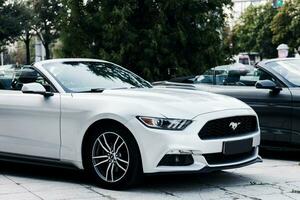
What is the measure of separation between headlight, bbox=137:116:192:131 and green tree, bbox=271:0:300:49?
176 ft

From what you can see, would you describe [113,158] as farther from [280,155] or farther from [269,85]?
[280,155]

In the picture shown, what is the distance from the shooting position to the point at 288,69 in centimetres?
873

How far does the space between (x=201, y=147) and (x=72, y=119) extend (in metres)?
1.47

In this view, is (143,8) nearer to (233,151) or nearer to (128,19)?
(128,19)

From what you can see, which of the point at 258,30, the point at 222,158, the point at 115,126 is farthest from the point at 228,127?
the point at 258,30

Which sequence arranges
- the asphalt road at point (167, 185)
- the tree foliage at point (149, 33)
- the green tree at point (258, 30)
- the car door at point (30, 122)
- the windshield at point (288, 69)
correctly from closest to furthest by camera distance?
1. the asphalt road at point (167, 185)
2. the car door at point (30, 122)
3. the windshield at point (288, 69)
4. the tree foliage at point (149, 33)
5. the green tree at point (258, 30)

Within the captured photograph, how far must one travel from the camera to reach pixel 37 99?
22.3 feet

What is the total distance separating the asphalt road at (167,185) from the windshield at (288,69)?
53.2 inches

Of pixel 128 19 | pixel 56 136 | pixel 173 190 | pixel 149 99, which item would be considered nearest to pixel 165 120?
pixel 149 99

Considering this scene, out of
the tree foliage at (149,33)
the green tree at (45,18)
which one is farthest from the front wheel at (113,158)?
the green tree at (45,18)

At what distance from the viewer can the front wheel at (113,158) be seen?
6066mm

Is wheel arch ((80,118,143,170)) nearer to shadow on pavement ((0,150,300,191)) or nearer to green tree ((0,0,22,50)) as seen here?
shadow on pavement ((0,150,300,191))

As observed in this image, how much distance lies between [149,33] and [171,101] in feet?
24.5

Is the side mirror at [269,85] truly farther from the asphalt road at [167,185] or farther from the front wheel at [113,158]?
the front wheel at [113,158]
